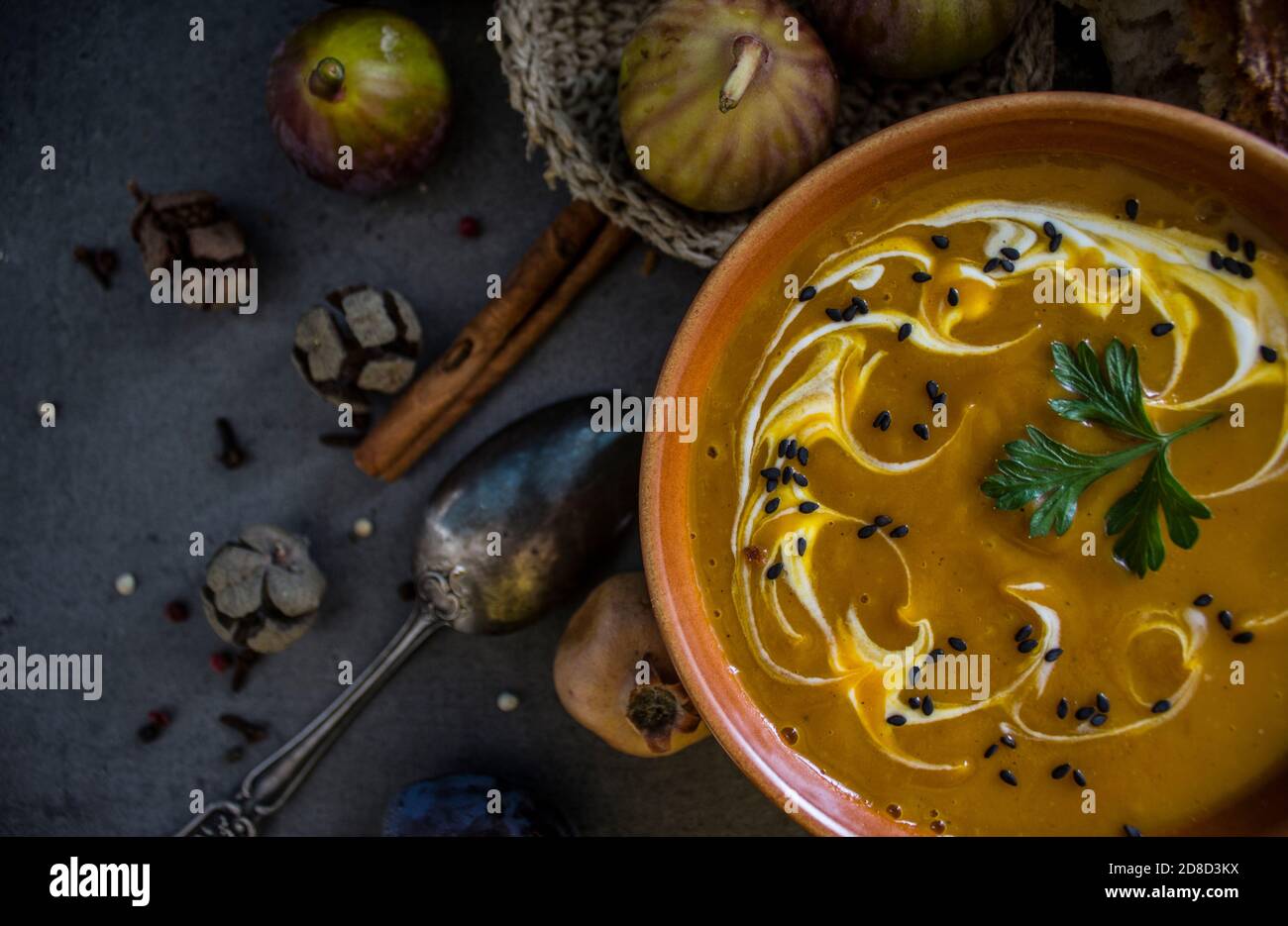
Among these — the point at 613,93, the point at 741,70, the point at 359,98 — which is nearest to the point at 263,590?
the point at 359,98

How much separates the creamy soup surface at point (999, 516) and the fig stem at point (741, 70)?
0.23m

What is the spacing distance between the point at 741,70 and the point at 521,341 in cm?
67

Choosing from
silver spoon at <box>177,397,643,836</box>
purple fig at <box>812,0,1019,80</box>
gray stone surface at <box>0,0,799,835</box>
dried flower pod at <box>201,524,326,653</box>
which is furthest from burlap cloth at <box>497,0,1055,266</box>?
dried flower pod at <box>201,524,326,653</box>

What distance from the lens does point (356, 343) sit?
189 cm

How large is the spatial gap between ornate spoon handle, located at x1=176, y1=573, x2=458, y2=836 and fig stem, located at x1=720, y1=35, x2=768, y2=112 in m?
1.03

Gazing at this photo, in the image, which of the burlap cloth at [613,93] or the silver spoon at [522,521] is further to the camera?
the silver spoon at [522,521]

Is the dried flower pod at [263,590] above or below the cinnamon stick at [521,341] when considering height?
below

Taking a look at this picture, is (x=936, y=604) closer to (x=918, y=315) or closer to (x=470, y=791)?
(x=918, y=315)

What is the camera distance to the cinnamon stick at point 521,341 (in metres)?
1.91

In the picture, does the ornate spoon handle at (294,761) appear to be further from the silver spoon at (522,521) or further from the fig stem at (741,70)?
the fig stem at (741,70)

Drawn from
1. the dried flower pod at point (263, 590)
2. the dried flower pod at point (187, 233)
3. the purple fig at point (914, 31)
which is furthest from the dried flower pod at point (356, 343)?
the purple fig at point (914, 31)

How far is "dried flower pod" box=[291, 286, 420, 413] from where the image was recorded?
6.19ft

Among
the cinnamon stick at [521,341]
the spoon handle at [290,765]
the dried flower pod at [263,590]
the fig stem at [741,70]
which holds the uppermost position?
the fig stem at [741,70]

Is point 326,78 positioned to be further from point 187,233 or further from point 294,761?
point 294,761
